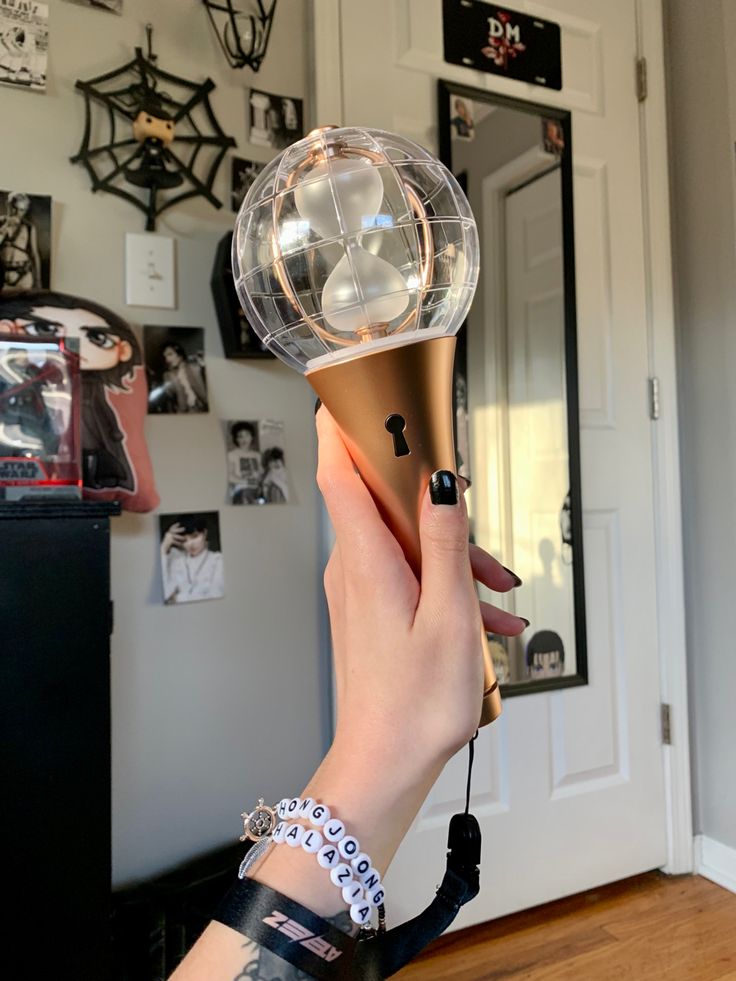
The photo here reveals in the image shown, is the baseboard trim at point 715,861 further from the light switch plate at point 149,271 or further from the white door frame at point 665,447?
the light switch plate at point 149,271

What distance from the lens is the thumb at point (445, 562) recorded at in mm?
387

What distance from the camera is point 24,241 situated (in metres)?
1.19

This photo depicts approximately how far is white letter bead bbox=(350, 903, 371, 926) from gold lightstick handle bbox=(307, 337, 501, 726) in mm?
159

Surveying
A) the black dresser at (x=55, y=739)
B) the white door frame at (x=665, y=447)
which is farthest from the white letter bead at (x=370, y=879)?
the white door frame at (x=665, y=447)

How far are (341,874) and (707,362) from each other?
62.4 inches

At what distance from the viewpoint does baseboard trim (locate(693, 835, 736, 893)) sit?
1.56 m

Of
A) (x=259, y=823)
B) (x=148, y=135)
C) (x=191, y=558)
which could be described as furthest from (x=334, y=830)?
(x=148, y=135)

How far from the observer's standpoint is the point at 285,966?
1.16 ft

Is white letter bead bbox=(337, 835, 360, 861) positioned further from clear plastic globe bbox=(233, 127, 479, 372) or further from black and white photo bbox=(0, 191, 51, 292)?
black and white photo bbox=(0, 191, 51, 292)

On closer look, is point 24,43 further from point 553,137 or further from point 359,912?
point 359,912

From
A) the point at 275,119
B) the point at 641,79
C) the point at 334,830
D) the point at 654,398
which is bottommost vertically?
the point at 334,830

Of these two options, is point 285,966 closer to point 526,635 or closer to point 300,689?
point 300,689

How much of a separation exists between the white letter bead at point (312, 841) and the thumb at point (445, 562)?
134 millimetres

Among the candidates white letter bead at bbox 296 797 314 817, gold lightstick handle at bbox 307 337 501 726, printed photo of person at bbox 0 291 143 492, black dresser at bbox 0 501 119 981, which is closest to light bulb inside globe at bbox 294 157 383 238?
gold lightstick handle at bbox 307 337 501 726
